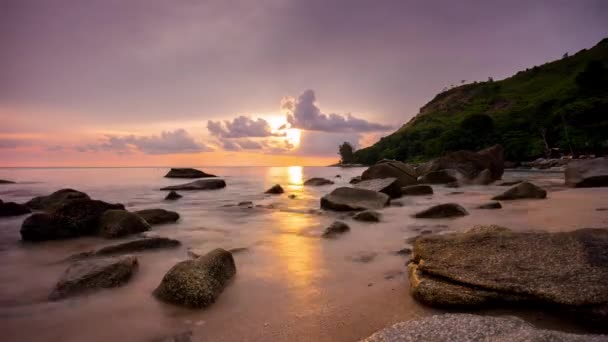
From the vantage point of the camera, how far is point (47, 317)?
164 inches


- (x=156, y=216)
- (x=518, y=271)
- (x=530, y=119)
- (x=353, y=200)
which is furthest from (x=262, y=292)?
(x=530, y=119)

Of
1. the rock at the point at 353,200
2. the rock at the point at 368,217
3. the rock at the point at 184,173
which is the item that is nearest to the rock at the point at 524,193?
the rock at the point at 353,200

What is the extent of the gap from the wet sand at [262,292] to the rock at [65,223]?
40 centimetres

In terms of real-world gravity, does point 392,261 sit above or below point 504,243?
below

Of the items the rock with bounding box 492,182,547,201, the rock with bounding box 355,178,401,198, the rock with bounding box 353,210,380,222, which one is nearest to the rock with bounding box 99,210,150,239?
the rock with bounding box 353,210,380,222

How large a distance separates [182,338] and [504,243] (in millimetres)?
4178

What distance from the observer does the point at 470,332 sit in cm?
301

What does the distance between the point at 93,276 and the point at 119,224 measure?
4.15 metres

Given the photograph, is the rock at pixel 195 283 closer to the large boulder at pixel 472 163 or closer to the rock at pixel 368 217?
the rock at pixel 368 217

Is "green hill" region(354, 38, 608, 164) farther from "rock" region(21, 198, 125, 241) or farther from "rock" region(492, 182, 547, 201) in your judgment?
"rock" region(21, 198, 125, 241)

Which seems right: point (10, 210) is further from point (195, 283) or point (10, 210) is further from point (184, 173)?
point (184, 173)

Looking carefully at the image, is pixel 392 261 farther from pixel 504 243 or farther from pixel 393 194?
pixel 393 194

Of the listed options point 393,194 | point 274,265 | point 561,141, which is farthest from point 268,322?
point 561,141

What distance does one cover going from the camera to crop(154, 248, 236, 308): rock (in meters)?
4.30
